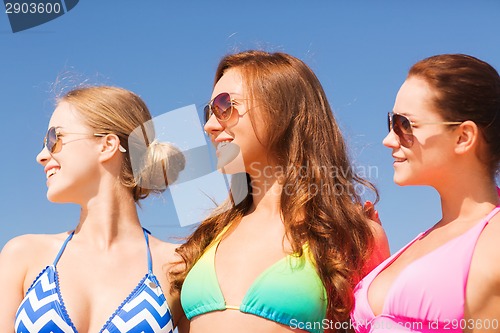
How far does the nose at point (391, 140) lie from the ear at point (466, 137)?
414 millimetres

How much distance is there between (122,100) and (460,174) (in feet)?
8.76

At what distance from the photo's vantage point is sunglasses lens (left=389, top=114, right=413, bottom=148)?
4023 mm

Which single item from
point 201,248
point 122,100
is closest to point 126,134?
point 122,100

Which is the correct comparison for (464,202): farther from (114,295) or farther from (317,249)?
(114,295)

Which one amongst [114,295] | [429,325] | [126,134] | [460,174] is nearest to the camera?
[429,325]

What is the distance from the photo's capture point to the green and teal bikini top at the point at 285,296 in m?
3.93

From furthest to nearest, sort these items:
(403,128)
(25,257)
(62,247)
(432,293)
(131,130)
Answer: (131,130) → (62,247) → (25,257) → (403,128) → (432,293)

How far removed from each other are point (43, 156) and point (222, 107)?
158cm

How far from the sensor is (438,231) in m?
4.03

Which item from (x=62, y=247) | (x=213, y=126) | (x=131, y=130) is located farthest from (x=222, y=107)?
Result: (x=62, y=247)

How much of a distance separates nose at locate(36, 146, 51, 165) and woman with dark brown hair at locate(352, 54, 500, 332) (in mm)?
2610

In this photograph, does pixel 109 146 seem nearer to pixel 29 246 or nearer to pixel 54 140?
pixel 54 140

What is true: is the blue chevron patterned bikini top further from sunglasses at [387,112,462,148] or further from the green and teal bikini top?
sunglasses at [387,112,462,148]

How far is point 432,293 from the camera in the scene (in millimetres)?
3561
